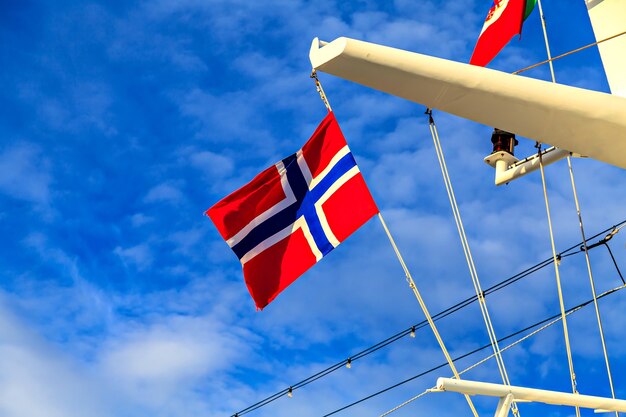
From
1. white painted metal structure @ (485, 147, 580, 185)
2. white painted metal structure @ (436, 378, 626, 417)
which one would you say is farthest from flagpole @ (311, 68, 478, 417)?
white painted metal structure @ (485, 147, 580, 185)

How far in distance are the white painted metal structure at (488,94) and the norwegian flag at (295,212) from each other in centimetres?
432

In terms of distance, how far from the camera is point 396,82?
6.55 meters

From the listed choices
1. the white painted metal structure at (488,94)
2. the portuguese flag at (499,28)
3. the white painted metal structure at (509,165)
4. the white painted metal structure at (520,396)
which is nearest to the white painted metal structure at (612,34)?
the portuguese flag at (499,28)

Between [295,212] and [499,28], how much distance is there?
4.47 metres

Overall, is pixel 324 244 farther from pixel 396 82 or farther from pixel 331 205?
pixel 396 82

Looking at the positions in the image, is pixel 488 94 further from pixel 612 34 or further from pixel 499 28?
pixel 499 28

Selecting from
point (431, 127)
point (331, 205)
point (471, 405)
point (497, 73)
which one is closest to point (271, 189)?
point (331, 205)

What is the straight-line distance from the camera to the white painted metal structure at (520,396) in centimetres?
695

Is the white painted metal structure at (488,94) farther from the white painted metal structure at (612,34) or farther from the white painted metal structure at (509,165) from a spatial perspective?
the white painted metal structure at (509,165)

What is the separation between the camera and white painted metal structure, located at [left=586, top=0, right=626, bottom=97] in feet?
29.8

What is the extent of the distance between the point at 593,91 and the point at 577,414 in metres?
4.81

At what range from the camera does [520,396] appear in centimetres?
776

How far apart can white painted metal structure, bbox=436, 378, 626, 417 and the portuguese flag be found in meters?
5.66

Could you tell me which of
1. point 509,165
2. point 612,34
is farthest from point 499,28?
point 509,165
